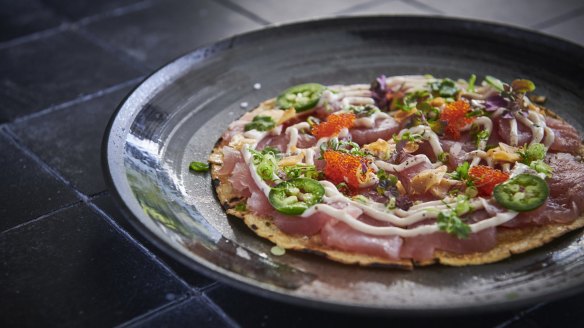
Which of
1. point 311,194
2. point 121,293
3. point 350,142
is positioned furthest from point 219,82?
point 121,293

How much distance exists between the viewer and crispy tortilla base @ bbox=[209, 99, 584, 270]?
2.75m

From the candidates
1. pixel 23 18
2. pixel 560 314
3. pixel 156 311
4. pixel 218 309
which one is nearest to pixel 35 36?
pixel 23 18

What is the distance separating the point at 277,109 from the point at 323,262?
1.30 m

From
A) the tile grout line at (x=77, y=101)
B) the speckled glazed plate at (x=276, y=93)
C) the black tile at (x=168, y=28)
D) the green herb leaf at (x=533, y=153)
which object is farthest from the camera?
the black tile at (x=168, y=28)

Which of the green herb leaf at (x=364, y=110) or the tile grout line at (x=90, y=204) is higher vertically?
the green herb leaf at (x=364, y=110)

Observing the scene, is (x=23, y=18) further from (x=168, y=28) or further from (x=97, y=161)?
(x=97, y=161)

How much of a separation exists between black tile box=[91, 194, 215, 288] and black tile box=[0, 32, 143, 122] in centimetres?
134

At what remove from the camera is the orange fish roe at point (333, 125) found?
11.6 feet

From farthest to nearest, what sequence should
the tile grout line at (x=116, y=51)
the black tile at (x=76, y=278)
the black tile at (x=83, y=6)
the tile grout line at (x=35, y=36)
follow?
the black tile at (x=83, y=6)
the tile grout line at (x=35, y=36)
the tile grout line at (x=116, y=51)
the black tile at (x=76, y=278)

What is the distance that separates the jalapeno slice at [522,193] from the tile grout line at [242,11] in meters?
3.27

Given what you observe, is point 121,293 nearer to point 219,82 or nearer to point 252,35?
point 219,82

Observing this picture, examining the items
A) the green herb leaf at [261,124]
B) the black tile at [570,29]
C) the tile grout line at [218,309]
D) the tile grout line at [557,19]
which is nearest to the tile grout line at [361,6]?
the tile grout line at [557,19]

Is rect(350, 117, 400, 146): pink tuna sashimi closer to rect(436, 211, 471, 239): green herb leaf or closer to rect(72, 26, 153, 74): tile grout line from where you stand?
rect(436, 211, 471, 239): green herb leaf

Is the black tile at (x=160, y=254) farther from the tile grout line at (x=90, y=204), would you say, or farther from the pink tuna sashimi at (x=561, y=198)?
the pink tuna sashimi at (x=561, y=198)
